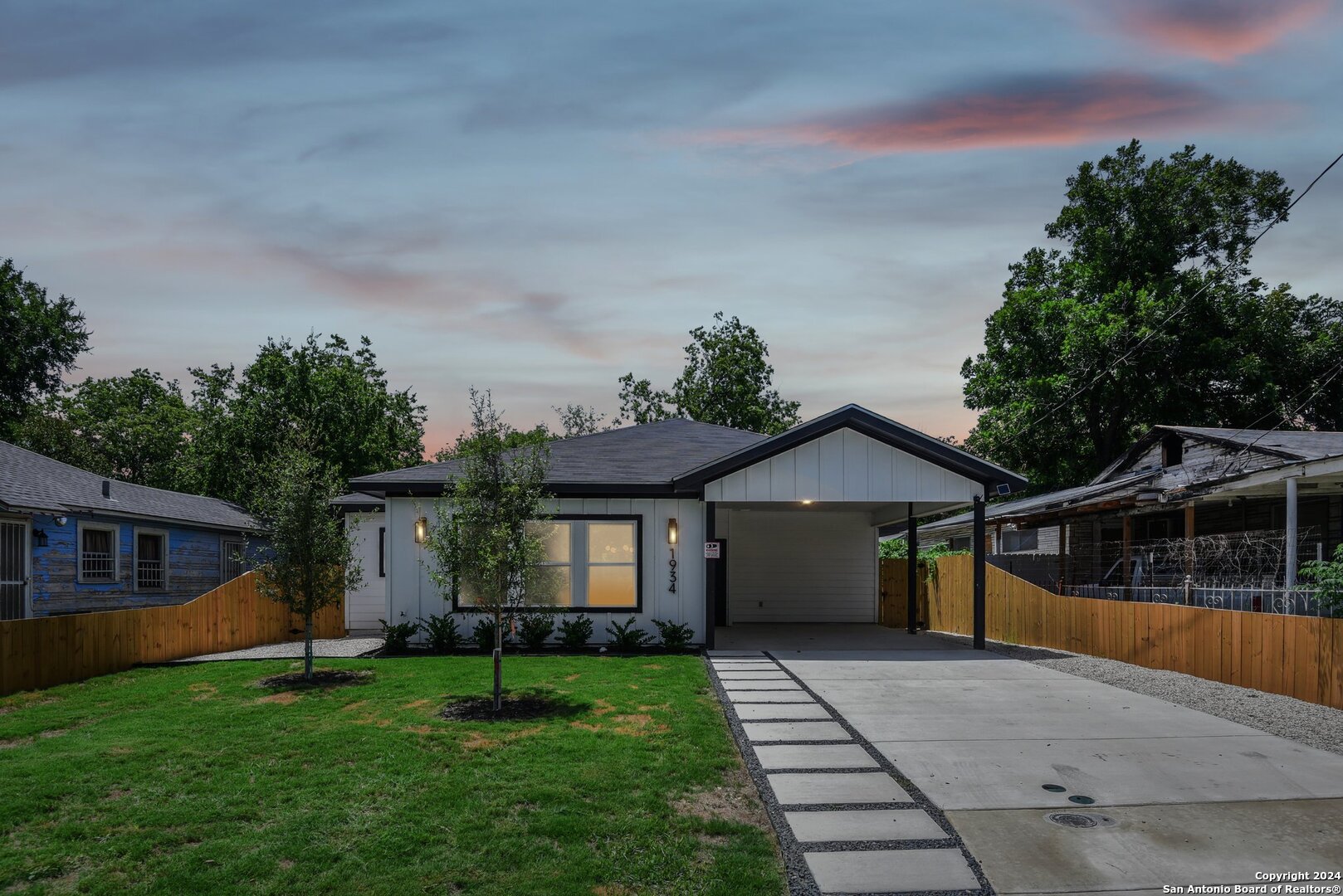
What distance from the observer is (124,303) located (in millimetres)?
18594

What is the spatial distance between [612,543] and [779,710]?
603cm

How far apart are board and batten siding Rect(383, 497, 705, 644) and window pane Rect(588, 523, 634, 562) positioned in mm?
220

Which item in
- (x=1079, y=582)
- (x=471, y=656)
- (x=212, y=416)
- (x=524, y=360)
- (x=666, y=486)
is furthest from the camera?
(x=212, y=416)

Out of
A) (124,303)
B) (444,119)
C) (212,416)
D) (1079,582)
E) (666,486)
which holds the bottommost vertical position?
(1079,582)

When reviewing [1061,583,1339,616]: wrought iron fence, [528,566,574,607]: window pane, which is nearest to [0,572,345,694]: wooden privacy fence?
[528,566,574,607]: window pane

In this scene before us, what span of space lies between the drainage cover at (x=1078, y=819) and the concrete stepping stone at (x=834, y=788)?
0.95 meters

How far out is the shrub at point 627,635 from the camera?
45.1 ft

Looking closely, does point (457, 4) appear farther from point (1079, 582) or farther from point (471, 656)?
point (1079, 582)

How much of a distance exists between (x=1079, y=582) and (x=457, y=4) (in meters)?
20.0

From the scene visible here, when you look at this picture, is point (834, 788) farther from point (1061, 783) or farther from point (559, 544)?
point (559, 544)

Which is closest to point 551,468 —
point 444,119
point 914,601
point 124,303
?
point 444,119

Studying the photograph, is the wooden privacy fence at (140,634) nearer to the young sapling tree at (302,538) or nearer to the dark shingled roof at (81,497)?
the dark shingled roof at (81,497)

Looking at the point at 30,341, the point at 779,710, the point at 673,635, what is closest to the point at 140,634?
the point at 673,635

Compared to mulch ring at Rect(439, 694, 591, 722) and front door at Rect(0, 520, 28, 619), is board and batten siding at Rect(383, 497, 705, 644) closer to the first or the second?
mulch ring at Rect(439, 694, 591, 722)
